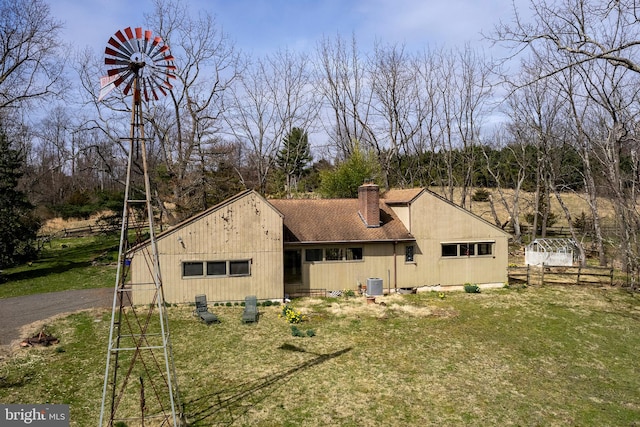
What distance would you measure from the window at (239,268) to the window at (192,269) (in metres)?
1.37

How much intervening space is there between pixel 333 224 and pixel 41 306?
1464 cm

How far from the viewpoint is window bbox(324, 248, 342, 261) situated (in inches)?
846

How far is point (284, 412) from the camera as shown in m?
9.96

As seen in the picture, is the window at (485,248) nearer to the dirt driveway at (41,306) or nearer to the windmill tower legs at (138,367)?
the windmill tower legs at (138,367)

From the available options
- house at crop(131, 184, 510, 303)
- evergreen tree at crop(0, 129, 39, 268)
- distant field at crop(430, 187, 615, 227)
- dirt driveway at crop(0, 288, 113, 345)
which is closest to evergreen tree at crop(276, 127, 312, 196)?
distant field at crop(430, 187, 615, 227)

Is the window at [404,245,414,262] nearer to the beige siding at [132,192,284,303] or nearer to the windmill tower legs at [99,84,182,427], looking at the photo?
the beige siding at [132,192,284,303]

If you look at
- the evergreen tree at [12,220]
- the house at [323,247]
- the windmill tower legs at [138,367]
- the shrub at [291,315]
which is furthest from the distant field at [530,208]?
the windmill tower legs at [138,367]

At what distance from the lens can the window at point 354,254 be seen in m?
21.7

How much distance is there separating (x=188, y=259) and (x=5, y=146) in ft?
73.3

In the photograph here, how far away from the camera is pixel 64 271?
28.3 meters

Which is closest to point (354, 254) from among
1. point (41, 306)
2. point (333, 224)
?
point (333, 224)

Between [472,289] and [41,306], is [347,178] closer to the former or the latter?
[472,289]

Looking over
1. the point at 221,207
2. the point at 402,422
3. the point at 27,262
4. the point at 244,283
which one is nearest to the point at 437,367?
the point at 402,422

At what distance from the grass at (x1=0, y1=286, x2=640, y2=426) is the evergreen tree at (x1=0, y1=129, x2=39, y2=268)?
16242mm
